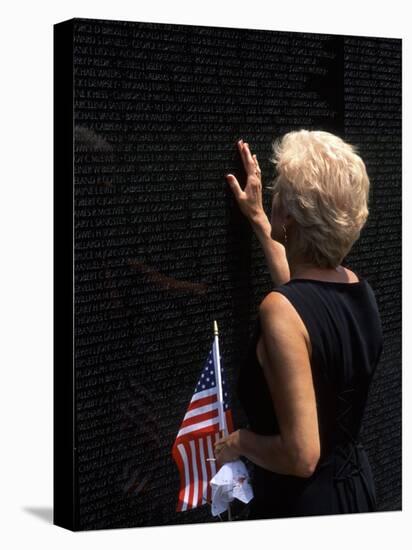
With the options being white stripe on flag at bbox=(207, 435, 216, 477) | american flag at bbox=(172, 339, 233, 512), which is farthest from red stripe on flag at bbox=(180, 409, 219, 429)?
white stripe on flag at bbox=(207, 435, 216, 477)

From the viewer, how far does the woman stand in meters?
6.52

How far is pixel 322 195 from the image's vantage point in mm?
6695

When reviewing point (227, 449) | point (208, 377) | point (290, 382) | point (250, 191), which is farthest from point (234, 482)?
point (250, 191)

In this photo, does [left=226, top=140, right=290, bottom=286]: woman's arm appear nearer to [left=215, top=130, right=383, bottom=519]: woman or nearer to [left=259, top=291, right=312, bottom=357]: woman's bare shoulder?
[left=215, top=130, right=383, bottom=519]: woman

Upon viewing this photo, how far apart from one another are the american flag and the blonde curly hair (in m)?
1.03

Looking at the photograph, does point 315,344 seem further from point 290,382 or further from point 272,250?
point 272,250

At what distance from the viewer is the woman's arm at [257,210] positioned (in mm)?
7680

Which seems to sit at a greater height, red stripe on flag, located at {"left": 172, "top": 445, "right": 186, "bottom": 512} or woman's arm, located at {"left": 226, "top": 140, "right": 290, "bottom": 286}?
woman's arm, located at {"left": 226, "top": 140, "right": 290, "bottom": 286}

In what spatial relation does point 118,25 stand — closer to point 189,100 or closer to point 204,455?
point 189,100

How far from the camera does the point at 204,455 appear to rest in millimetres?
7461

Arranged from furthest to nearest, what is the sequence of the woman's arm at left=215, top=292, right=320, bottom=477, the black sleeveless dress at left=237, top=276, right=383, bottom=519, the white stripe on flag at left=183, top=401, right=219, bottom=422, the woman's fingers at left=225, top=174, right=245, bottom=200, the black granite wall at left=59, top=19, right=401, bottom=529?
1. the woman's fingers at left=225, top=174, right=245, bottom=200
2. the white stripe on flag at left=183, top=401, right=219, bottom=422
3. the black granite wall at left=59, top=19, right=401, bottom=529
4. the black sleeveless dress at left=237, top=276, right=383, bottom=519
5. the woman's arm at left=215, top=292, right=320, bottom=477

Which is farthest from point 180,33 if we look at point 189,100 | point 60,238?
point 60,238

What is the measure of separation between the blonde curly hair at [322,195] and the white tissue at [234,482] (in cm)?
123

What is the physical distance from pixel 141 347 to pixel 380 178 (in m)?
2.10
